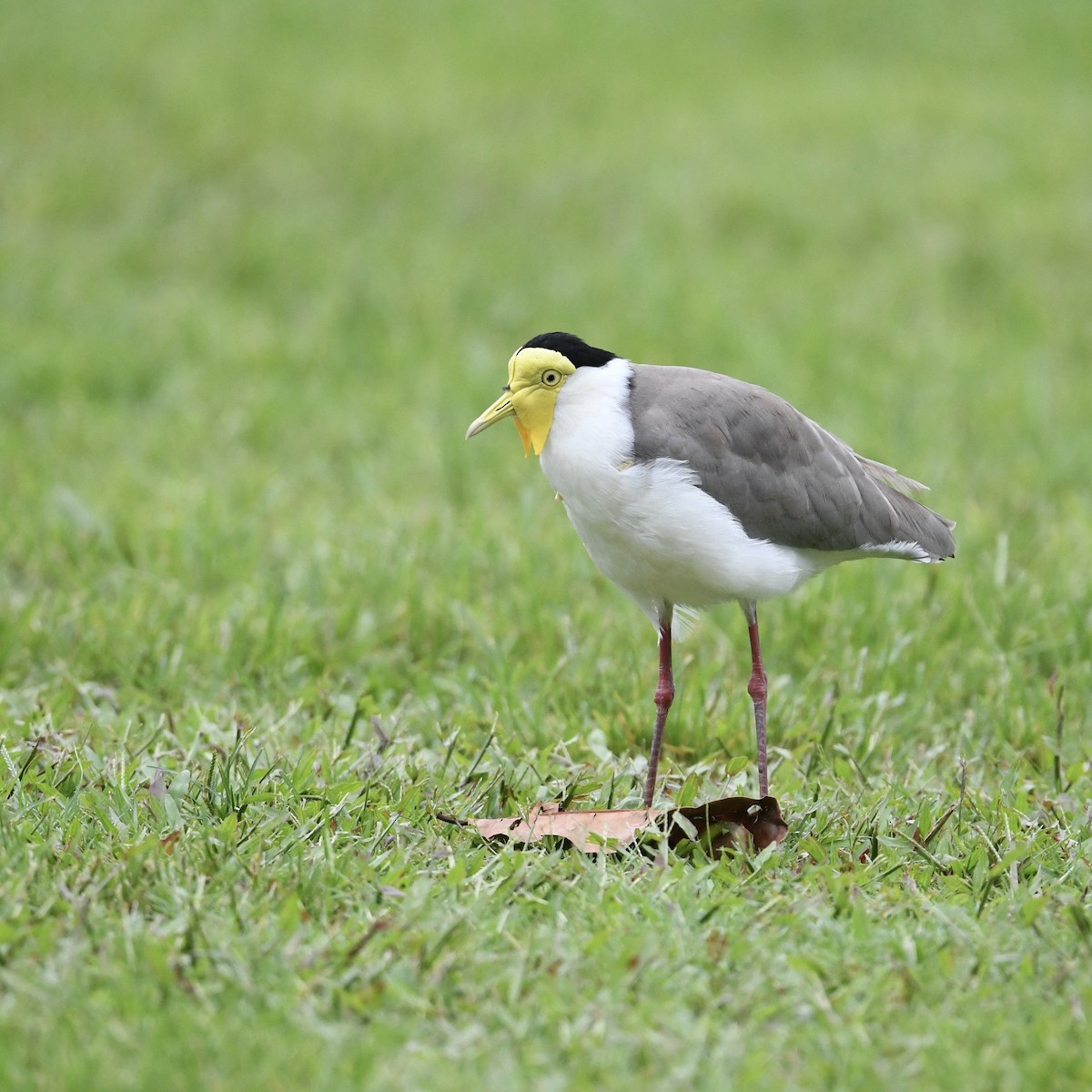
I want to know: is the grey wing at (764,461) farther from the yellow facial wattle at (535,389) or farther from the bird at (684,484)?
the yellow facial wattle at (535,389)

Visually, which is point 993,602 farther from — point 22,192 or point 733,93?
point 733,93

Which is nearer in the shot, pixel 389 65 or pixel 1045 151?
pixel 1045 151

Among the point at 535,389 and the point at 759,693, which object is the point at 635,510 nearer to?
the point at 535,389

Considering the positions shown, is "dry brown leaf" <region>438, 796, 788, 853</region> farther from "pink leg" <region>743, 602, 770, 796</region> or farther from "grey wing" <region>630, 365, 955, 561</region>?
"grey wing" <region>630, 365, 955, 561</region>

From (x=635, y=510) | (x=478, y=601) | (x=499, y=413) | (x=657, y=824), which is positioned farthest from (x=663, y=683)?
(x=478, y=601)

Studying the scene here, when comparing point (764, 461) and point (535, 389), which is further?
point (764, 461)

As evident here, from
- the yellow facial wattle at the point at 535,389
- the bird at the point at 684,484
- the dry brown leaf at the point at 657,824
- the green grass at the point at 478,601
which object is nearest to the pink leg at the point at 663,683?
the bird at the point at 684,484

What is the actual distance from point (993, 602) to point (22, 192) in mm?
7545

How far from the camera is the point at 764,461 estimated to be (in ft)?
12.2

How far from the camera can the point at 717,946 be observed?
9.77 ft

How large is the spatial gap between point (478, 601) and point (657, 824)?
6.18ft

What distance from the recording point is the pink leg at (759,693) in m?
3.71

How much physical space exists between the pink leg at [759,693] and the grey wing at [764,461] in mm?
221

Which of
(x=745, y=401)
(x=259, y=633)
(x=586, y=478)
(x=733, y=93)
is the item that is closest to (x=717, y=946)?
(x=586, y=478)
